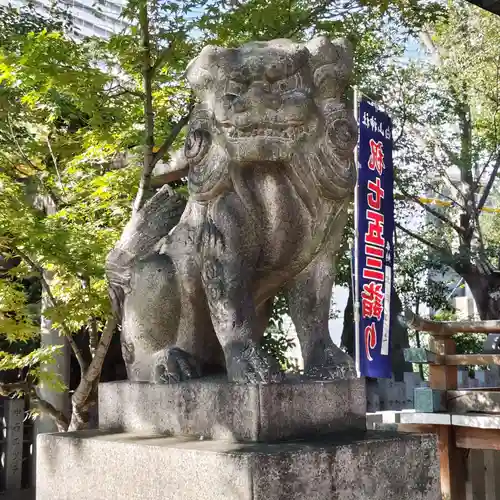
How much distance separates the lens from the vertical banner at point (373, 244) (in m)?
8.02

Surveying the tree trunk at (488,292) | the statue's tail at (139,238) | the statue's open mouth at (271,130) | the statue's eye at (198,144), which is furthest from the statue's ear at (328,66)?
the tree trunk at (488,292)

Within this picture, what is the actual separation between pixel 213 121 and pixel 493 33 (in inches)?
486

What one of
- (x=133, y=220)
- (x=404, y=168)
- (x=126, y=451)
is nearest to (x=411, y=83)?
(x=404, y=168)

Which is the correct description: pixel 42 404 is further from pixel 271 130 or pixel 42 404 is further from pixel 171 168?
pixel 271 130

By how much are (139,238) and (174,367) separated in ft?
2.20

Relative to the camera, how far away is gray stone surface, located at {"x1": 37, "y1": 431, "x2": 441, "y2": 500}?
2084 mm

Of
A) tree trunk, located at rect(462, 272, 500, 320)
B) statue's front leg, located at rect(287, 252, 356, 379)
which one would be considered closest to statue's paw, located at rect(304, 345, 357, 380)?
statue's front leg, located at rect(287, 252, 356, 379)

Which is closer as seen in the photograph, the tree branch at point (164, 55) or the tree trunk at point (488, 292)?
the tree branch at point (164, 55)

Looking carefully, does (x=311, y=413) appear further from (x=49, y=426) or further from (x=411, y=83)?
(x=411, y=83)

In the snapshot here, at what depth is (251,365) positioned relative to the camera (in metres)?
2.38

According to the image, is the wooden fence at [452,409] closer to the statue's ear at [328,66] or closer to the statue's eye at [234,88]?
the statue's ear at [328,66]

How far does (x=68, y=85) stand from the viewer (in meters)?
5.37

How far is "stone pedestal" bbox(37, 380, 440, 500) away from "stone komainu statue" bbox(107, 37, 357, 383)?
105 millimetres

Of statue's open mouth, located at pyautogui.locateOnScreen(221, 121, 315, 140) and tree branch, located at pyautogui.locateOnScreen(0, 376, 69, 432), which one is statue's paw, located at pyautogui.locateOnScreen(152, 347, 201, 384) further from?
tree branch, located at pyautogui.locateOnScreen(0, 376, 69, 432)
